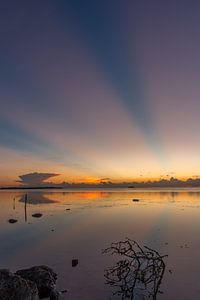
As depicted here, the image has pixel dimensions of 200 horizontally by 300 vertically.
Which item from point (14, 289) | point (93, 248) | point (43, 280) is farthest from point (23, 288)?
point (93, 248)

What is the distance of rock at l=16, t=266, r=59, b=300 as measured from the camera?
49.5ft

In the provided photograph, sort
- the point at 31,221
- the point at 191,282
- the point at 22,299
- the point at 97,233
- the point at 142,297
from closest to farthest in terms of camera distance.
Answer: the point at 22,299, the point at 142,297, the point at 191,282, the point at 97,233, the point at 31,221

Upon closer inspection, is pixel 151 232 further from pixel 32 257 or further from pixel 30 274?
pixel 30 274

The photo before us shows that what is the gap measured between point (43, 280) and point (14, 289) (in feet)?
9.51

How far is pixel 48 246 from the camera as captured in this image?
2753 centimetres

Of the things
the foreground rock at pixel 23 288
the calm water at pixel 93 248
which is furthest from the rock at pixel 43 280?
the calm water at pixel 93 248

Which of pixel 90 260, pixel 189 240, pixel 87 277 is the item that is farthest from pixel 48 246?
pixel 189 240

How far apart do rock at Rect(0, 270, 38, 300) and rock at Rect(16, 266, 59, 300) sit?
1.63 m

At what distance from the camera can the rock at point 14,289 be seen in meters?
12.7

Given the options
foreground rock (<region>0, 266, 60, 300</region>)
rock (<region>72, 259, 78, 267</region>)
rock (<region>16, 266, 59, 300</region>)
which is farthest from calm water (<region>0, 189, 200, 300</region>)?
foreground rock (<region>0, 266, 60, 300</region>)

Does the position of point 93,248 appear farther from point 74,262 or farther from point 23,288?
point 23,288

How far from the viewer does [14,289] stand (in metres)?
12.9

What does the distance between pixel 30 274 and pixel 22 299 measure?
3.18m

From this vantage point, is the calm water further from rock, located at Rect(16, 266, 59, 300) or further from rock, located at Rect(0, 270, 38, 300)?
rock, located at Rect(0, 270, 38, 300)
